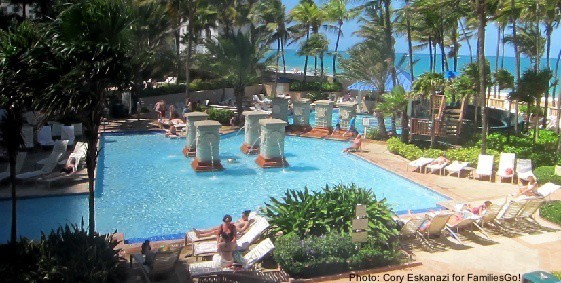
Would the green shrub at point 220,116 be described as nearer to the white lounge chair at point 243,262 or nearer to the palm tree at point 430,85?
the palm tree at point 430,85

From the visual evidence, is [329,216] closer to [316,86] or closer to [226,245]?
[226,245]

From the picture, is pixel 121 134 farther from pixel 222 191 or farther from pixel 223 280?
pixel 223 280

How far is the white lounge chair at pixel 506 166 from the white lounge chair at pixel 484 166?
0.98ft

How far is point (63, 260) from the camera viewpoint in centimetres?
884

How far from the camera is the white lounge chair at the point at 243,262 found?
31.1 ft

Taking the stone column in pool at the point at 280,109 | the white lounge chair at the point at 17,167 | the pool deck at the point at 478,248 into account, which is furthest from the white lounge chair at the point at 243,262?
the stone column in pool at the point at 280,109

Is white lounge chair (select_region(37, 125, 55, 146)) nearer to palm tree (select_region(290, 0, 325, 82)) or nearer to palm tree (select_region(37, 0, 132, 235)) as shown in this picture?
palm tree (select_region(37, 0, 132, 235))

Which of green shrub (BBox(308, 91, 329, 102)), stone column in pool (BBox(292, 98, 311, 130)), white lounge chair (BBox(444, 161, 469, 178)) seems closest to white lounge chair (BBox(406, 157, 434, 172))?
white lounge chair (BBox(444, 161, 469, 178))

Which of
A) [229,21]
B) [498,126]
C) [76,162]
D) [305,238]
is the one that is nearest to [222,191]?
[76,162]

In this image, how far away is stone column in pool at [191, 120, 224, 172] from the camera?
62.5ft

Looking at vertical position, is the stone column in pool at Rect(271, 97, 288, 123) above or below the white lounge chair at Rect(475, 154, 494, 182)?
above

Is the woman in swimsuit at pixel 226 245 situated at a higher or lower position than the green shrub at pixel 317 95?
lower

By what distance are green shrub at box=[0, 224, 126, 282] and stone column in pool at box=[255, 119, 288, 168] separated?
10.3 metres

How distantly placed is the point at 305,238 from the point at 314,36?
120ft
